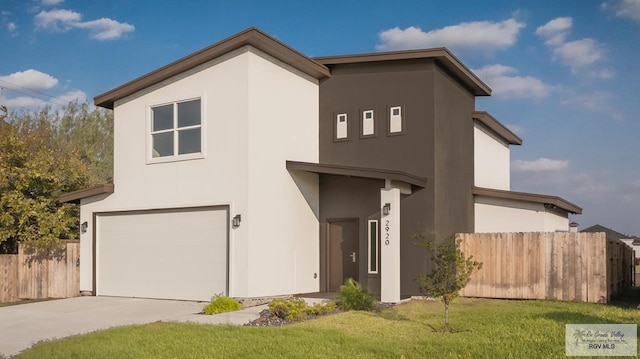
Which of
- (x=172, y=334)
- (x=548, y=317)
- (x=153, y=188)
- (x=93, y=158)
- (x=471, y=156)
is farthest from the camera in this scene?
(x=93, y=158)

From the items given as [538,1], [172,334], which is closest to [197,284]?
[172,334]

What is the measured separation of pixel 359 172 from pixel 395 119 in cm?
233

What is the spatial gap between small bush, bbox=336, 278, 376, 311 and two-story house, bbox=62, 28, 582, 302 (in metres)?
1.15

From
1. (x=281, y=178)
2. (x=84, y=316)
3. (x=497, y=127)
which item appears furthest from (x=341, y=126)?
(x=84, y=316)

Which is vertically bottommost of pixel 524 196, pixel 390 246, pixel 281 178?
pixel 390 246

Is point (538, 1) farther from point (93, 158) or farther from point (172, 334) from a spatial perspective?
point (93, 158)

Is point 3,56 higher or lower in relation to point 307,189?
higher

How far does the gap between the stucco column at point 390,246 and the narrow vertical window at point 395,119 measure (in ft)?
7.39

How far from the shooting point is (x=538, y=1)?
59.6 feet

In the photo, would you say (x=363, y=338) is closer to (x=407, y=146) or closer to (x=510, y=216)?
(x=407, y=146)

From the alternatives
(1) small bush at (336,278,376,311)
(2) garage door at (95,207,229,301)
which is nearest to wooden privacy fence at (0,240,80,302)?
(2) garage door at (95,207,229,301)

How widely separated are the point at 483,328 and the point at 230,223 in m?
7.06

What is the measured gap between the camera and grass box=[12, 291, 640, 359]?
363 inches

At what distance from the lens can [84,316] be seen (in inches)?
560
